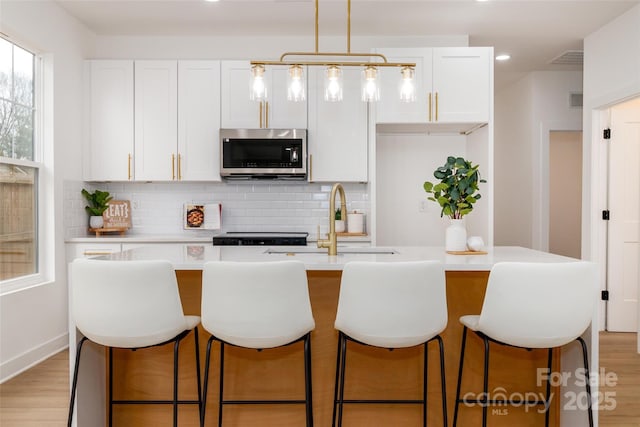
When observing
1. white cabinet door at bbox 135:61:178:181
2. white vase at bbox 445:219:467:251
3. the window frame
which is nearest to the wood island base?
white vase at bbox 445:219:467:251

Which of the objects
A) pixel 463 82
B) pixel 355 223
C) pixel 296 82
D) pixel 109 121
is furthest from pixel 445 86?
pixel 109 121

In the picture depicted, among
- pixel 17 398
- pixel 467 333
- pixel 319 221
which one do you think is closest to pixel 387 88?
pixel 319 221

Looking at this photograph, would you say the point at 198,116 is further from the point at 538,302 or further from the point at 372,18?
the point at 538,302

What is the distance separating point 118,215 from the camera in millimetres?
4457

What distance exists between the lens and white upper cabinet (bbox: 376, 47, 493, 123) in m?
4.07

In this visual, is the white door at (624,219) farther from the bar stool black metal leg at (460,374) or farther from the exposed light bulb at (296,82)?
the exposed light bulb at (296,82)

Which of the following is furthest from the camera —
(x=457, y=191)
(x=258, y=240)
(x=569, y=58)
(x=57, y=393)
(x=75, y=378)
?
(x=569, y=58)

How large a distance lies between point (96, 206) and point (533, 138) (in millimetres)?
4695

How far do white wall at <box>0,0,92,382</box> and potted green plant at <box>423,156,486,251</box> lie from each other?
9.39 feet

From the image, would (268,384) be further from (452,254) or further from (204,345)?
(452,254)

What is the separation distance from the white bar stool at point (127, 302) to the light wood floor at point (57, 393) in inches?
40.3

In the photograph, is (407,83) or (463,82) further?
(463,82)

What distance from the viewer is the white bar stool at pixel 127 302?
1.89m

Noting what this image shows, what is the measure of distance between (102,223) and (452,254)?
10.5 ft
